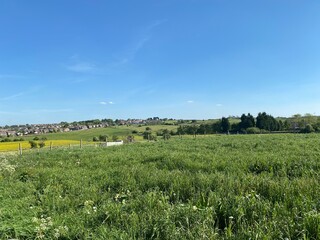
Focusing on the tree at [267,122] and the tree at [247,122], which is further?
the tree at [247,122]

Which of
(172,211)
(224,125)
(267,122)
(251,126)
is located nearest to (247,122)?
(251,126)

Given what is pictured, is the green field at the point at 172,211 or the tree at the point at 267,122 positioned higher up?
the tree at the point at 267,122

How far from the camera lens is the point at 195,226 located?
4055 mm

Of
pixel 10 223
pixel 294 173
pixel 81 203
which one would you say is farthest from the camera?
pixel 294 173

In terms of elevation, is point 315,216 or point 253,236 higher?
point 315,216

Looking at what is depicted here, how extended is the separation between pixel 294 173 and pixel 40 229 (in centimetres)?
689

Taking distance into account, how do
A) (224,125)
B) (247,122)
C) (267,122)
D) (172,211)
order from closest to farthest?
(172,211), (267,122), (247,122), (224,125)

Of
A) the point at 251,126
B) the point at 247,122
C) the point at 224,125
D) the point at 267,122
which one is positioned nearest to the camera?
the point at 267,122

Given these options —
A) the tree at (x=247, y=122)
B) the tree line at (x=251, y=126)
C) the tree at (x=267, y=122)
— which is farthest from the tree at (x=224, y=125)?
the tree at (x=267, y=122)

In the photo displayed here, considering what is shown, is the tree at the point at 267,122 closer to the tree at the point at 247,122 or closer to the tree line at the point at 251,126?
the tree line at the point at 251,126

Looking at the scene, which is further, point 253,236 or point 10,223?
point 10,223

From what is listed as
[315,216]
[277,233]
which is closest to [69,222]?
[277,233]

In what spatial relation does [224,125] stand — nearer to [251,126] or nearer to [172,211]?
[251,126]

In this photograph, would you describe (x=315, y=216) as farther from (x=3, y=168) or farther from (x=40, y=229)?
(x=3, y=168)
